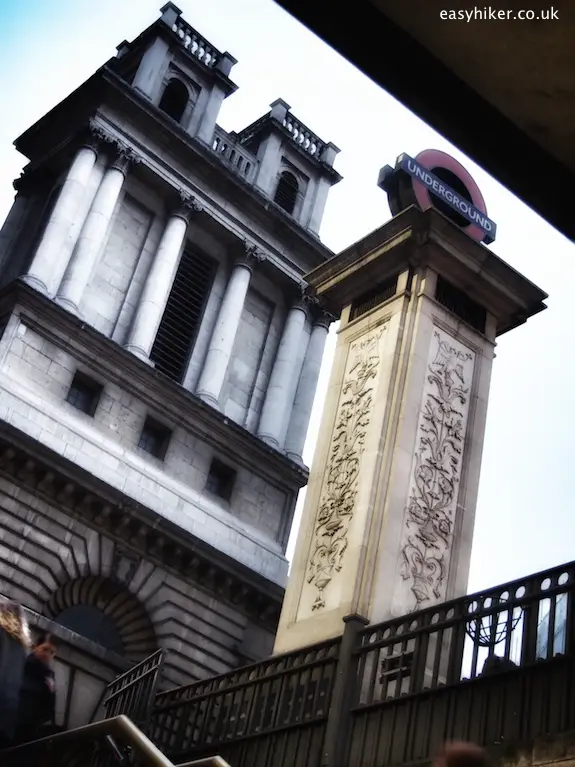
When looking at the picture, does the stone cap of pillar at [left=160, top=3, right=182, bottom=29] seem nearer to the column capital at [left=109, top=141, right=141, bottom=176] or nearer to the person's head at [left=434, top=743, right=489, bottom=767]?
the column capital at [left=109, top=141, right=141, bottom=176]

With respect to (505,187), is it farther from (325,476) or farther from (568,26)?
(325,476)

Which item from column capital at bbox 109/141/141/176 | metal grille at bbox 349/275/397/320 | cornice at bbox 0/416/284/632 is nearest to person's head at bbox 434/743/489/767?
metal grille at bbox 349/275/397/320

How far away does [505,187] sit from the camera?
3.92 meters

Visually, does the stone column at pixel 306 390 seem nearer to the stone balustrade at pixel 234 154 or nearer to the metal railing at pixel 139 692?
the stone balustrade at pixel 234 154

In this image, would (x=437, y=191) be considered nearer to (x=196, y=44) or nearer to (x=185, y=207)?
(x=185, y=207)

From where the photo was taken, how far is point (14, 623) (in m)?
7.37

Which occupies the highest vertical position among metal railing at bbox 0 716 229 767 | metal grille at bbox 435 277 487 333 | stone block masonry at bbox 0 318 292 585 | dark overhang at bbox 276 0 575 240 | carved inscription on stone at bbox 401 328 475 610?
stone block masonry at bbox 0 318 292 585

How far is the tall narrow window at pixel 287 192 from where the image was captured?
38.2m

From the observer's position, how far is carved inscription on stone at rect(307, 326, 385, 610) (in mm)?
14227

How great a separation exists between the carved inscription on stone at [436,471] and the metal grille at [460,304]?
0.61m

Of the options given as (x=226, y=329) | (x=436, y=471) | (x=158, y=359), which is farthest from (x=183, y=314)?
(x=436, y=471)

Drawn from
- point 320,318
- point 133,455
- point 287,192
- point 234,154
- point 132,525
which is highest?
point 287,192

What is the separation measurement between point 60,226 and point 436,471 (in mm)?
18468

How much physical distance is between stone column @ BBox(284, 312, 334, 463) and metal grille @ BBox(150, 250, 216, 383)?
425 cm
